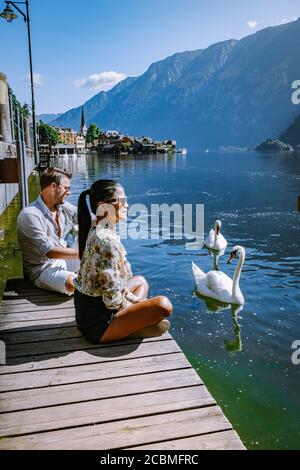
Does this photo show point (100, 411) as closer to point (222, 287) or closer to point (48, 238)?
point (48, 238)

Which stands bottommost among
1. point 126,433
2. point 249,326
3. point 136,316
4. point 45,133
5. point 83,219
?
point 249,326

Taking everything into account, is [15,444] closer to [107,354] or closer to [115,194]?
[107,354]

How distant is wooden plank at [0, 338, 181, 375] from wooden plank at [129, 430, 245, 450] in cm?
116

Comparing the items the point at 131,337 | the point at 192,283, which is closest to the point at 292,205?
the point at 192,283

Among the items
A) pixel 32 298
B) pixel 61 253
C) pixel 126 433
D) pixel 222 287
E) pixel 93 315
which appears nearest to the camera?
pixel 126 433

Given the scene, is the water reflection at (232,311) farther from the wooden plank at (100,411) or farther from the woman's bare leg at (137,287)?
the wooden plank at (100,411)

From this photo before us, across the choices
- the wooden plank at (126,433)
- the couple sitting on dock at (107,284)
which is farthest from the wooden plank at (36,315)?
the wooden plank at (126,433)

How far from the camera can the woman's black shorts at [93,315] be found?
3859mm

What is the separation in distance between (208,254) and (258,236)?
11.6 feet

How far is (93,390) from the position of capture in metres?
3.28

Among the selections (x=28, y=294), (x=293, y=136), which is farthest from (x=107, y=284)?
(x=293, y=136)

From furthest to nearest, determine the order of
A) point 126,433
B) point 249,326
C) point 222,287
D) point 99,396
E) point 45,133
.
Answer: point 45,133, point 222,287, point 249,326, point 99,396, point 126,433

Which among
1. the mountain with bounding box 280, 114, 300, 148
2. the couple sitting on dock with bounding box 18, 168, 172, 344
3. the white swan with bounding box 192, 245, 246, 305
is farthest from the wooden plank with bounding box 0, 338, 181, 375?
the mountain with bounding box 280, 114, 300, 148

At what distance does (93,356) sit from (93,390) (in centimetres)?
54
